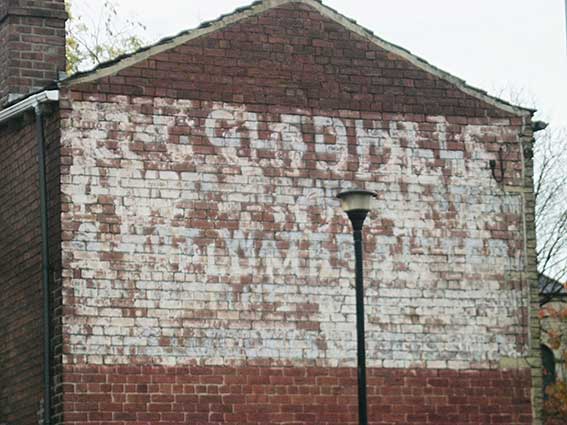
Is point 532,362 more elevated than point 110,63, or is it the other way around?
point 110,63

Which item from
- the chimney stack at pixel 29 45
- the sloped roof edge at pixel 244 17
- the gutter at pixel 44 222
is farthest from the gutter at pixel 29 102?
the chimney stack at pixel 29 45

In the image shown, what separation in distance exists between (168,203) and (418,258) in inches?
154

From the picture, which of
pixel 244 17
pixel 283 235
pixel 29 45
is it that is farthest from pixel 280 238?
pixel 29 45

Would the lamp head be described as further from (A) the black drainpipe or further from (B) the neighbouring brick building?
(A) the black drainpipe

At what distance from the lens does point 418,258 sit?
25.7m

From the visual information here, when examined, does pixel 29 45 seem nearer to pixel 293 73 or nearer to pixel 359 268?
pixel 293 73

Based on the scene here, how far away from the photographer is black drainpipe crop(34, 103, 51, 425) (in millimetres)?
23969

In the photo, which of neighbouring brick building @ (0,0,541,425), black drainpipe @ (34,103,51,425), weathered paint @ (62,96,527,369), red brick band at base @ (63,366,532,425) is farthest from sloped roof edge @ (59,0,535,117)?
red brick band at base @ (63,366,532,425)

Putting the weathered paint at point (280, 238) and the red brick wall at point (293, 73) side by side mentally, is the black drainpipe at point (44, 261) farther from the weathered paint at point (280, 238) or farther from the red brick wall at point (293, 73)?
the red brick wall at point (293, 73)

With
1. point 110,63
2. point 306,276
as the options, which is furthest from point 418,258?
point 110,63

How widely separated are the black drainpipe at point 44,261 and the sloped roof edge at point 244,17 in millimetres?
909

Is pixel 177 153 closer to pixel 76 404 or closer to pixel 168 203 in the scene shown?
pixel 168 203

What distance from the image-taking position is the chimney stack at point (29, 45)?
2708 centimetres

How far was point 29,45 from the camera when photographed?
27188 mm
